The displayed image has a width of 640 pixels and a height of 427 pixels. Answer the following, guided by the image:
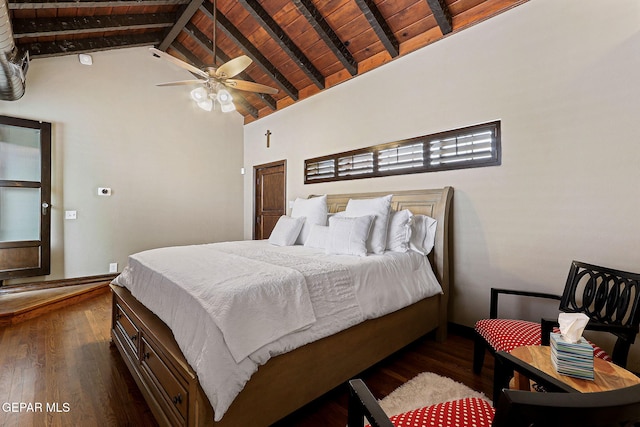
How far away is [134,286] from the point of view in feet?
7.32

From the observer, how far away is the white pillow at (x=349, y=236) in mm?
2514

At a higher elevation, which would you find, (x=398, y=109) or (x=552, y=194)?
(x=398, y=109)

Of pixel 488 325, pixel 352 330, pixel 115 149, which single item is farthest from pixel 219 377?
pixel 115 149

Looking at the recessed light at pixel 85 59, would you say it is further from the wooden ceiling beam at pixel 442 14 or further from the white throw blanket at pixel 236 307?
the wooden ceiling beam at pixel 442 14

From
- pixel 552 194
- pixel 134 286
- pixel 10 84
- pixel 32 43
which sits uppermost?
pixel 32 43

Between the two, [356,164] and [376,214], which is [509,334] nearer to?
[376,214]

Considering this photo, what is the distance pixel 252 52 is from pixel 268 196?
2.35 m

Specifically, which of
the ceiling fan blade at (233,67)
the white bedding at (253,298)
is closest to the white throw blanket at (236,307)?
the white bedding at (253,298)

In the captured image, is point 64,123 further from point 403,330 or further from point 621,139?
point 621,139

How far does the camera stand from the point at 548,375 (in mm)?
1113

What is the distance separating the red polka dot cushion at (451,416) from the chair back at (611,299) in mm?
→ 961

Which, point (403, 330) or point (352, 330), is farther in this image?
point (403, 330)

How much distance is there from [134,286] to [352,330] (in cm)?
169

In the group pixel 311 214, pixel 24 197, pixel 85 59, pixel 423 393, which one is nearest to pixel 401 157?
pixel 311 214
